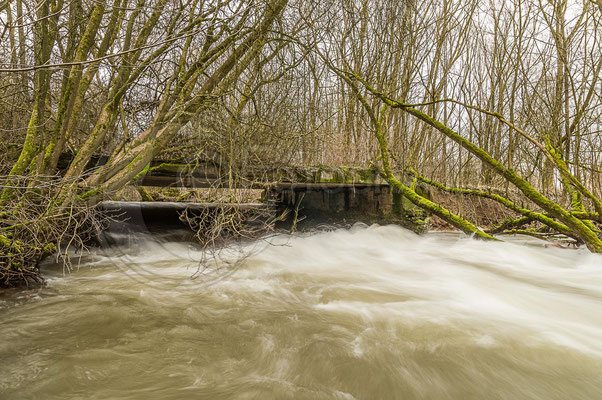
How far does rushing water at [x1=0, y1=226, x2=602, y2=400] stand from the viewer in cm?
194

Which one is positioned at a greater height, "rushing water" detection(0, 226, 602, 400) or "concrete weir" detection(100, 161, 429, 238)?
"concrete weir" detection(100, 161, 429, 238)

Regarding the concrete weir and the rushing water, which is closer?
the rushing water

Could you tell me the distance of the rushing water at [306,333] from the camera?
1.94 metres

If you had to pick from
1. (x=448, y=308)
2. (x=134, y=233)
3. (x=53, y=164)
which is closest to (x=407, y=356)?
(x=448, y=308)

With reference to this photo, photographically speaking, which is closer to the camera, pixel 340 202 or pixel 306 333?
pixel 306 333

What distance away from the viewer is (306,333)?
2.69 meters

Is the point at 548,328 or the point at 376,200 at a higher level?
the point at 376,200

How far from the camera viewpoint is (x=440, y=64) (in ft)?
25.5

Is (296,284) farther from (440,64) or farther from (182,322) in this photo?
(440,64)

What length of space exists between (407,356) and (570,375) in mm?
1003

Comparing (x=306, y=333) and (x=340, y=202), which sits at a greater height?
(x=340, y=202)

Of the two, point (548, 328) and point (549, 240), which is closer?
point (548, 328)

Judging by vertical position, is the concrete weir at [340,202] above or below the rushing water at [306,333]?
above

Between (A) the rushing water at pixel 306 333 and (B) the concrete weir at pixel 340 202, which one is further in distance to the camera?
(B) the concrete weir at pixel 340 202
